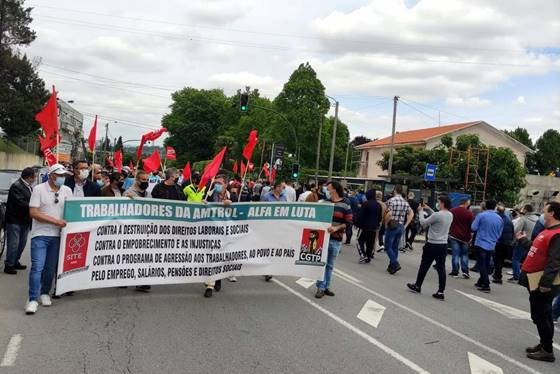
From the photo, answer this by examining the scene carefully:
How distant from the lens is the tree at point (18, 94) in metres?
48.7

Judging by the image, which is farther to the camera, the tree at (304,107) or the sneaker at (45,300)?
the tree at (304,107)

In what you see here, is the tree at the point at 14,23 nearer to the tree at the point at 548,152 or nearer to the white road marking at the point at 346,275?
the white road marking at the point at 346,275

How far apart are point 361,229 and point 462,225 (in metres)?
2.54

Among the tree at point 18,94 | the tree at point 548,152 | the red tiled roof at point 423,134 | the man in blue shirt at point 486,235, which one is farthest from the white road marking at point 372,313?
the tree at point 548,152

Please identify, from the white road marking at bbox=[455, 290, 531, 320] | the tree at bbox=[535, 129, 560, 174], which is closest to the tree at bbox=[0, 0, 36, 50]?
the white road marking at bbox=[455, 290, 531, 320]

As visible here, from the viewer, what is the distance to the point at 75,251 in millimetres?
7094

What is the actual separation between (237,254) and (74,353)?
336cm

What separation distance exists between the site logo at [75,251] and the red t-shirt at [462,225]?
8391mm

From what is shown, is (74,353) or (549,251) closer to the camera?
(74,353)

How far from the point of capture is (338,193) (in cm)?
887

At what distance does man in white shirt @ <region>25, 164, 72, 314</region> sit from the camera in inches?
264

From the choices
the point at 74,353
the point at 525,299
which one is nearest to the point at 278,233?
the point at 74,353

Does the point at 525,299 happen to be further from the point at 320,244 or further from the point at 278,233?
the point at 278,233

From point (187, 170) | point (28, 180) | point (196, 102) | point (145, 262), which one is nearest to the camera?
point (145, 262)
